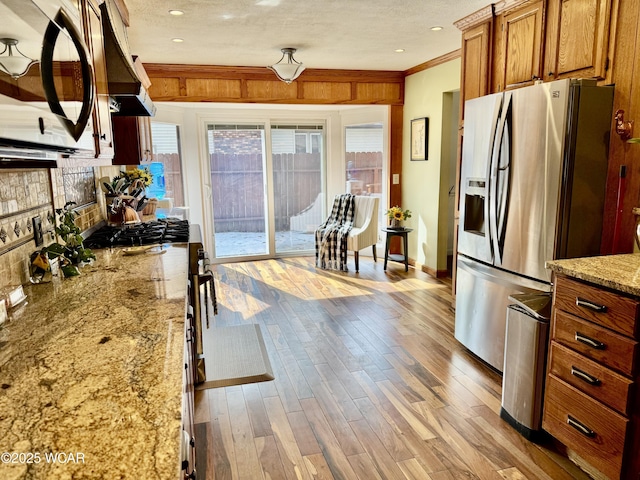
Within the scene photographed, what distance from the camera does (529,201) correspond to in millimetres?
2539

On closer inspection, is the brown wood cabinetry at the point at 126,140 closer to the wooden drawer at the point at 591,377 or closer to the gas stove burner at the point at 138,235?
the gas stove burner at the point at 138,235

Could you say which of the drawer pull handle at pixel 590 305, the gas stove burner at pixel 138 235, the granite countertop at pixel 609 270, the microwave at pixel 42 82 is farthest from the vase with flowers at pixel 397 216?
the microwave at pixel 42 82

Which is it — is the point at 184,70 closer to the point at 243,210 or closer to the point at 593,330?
the point at 243,210

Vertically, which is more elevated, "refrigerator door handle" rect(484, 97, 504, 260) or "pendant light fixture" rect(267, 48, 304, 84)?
"pendant light fixture" rect(267, 48, 304, 84)

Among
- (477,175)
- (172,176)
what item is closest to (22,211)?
(477,175)

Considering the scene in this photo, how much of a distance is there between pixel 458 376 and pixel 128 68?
2.54 metres

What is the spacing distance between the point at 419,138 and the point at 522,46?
7.70 feet

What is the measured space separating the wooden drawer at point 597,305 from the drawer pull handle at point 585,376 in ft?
0.77

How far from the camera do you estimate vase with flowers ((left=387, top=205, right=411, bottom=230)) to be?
5.34m

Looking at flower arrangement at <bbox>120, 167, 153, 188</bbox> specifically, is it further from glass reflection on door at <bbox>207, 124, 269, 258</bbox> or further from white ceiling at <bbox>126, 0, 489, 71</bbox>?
glass reflection on door at <bbox>207, 124, 269, 258</bbox>

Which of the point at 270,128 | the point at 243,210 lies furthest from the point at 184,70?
the point at 243,210

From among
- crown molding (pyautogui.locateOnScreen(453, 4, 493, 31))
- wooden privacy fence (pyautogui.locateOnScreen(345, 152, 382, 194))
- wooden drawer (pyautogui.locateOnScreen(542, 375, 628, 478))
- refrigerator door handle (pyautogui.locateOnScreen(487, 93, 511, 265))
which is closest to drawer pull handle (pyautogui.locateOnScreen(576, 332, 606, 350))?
Answer: wooden drawer (pyautogui.locateOnScreen(542, 375, 628, 478))

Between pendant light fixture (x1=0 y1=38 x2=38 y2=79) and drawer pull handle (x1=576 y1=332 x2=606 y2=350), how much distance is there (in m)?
2.08

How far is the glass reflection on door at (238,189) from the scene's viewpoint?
19.7ft
